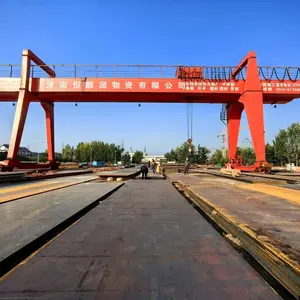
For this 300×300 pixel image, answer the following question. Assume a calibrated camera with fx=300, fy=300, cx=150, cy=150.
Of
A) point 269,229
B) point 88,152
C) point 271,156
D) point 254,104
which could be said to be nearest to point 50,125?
point 254,104

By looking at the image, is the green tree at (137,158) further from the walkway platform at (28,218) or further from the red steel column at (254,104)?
the walkway platform at (28,218)

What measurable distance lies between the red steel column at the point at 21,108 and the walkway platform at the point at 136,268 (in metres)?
19.2

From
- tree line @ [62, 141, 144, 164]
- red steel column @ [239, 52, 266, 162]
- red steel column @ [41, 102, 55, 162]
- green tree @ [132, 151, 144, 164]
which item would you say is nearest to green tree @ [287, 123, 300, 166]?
red steel column @ [239, 52, 266, 162]

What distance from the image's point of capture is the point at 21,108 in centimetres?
2178

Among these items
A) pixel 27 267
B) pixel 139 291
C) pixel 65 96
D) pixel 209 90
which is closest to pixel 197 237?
pixel 139 291

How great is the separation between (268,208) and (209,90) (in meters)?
16.3

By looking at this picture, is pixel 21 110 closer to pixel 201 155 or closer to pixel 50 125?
pixel 50 125

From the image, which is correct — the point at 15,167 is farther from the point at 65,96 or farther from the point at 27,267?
the point at 27,267

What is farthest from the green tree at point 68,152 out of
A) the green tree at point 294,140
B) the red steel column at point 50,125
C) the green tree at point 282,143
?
the red steel column at point 50,125

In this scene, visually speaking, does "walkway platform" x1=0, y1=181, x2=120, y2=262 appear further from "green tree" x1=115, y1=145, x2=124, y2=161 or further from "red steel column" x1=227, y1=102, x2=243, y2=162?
"green tree" x1=115, y1=145, x2=124, y2=161

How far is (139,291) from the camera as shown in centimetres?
261

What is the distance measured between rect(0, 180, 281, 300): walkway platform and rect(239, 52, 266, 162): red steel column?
1770 cm

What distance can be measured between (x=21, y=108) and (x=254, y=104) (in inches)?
657

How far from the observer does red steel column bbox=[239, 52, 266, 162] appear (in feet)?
69.2
